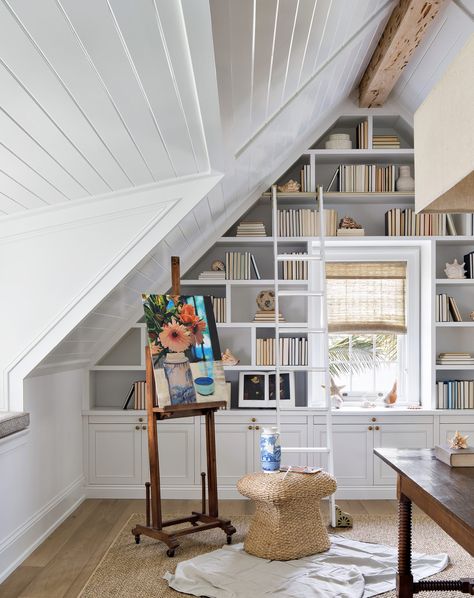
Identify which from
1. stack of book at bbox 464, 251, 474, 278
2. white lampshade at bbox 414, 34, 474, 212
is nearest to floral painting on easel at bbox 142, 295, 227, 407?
stack of book at bbox 464, 251, 474, 278

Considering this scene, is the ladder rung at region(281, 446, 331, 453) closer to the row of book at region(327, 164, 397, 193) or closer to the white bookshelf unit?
the white bookshelf unit

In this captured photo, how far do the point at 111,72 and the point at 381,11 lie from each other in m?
2.33

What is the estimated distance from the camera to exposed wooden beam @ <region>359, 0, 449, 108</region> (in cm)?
373

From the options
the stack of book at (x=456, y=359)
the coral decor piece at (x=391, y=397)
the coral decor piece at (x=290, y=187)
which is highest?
the coral decor piece at (x=290, y=187)

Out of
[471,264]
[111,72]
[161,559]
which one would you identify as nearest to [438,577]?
[161,559]

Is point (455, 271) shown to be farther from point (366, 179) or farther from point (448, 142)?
point (448, 142)

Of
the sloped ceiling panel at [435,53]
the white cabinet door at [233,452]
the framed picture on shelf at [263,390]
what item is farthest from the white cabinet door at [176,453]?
the sloped ceiling panel at [435,53]

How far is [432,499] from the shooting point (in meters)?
2.30

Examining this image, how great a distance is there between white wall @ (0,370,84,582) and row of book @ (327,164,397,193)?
106 inches

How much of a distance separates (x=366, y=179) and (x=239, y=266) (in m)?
1.30

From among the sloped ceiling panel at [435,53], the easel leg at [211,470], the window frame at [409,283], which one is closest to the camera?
the sloped ceiling panel at [435,53]

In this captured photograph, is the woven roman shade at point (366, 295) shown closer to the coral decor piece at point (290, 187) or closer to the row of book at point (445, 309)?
the row of book at point (445, 309)

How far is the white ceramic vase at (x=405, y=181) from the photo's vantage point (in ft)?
17.7

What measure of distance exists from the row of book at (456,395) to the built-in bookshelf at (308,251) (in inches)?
2.4
